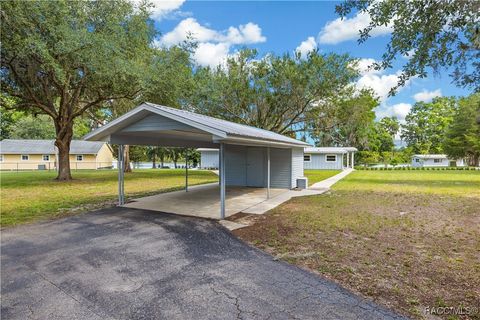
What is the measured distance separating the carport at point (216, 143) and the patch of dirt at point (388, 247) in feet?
6.29

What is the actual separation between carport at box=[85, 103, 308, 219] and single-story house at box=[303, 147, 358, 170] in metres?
16.8

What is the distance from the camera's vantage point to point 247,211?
8148 mm

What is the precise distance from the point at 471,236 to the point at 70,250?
7452 mm

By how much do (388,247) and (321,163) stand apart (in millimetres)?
27315

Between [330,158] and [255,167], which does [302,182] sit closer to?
[255,167]

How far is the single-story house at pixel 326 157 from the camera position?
3052 centimetres

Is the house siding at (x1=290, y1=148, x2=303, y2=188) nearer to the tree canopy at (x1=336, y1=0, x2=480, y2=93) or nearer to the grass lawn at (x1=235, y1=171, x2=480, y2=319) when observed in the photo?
the grass lawn at (x1=235, y1=171, x2=480, y2=319)

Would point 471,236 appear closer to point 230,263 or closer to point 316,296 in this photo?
point 316,296

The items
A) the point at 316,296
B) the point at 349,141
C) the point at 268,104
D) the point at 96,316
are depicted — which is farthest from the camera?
the point at 349,141

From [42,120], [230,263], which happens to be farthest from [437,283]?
[42,120]

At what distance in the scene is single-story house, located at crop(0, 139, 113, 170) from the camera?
33406 mm

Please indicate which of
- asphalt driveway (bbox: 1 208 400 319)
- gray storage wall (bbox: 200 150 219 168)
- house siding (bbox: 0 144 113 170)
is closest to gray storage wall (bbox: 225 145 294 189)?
asphalt driveway (bbox: 1 208 400 319)

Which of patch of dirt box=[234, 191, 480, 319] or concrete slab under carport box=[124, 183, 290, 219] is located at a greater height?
concrete slab under carport box=[124, 183, 290, 219]

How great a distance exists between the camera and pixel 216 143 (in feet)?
31.8
